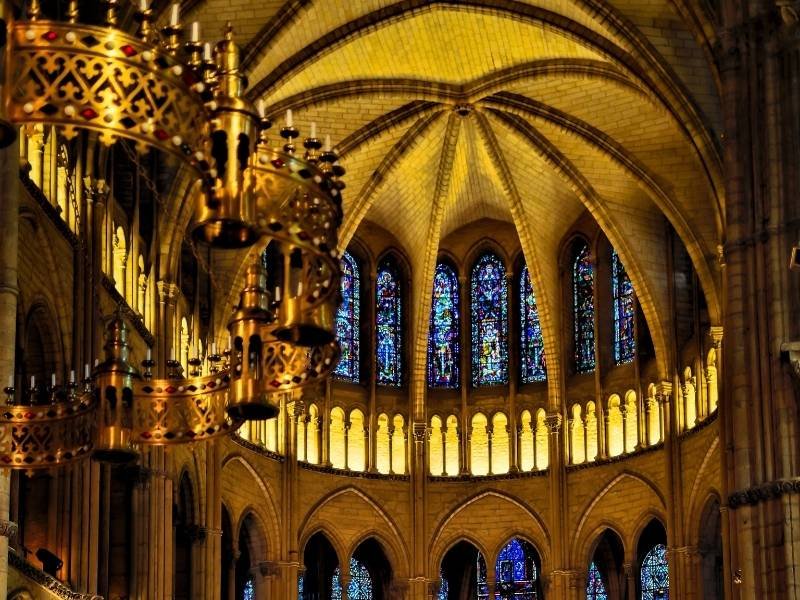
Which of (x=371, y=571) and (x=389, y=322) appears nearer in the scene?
(x=371, y=571)

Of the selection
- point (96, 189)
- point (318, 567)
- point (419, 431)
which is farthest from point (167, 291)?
point (318, 567)

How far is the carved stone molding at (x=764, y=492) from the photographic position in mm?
24688

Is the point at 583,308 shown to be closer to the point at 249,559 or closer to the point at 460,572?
the point at 460,572

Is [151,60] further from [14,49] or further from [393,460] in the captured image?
[393,460]

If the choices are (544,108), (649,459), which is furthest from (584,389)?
(544,108)

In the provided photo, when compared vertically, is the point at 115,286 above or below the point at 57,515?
above

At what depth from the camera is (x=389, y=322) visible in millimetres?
41469

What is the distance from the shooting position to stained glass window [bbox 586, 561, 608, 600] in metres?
39.4

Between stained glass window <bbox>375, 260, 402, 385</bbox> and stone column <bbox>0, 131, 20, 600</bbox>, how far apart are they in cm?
1930

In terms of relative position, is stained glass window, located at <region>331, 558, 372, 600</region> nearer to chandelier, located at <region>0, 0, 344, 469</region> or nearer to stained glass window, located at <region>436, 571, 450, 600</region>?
stained glass window, located at <region>436, 571, 450, 600</region>

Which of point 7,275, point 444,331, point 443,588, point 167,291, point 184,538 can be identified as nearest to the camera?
point 7,275

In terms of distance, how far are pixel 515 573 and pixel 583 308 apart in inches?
221

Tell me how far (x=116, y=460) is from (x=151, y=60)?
16.0 ft

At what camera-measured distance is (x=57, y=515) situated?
2730 centimetres
